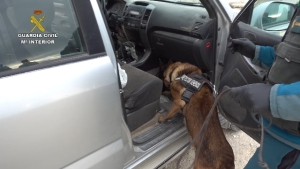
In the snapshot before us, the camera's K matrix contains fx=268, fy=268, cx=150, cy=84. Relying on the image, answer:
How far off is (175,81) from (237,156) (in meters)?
0.98

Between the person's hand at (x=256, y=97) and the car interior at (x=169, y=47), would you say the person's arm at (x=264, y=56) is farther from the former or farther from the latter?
the person's hand at (x=256, y=97)

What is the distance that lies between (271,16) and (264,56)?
22.6 inches

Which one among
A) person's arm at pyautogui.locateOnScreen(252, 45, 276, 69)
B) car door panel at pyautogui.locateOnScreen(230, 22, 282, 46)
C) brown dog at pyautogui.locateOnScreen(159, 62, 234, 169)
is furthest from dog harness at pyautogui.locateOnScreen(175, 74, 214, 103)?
person's arm at pyautogui.locateOnScreen(252, 45, 276, 69)

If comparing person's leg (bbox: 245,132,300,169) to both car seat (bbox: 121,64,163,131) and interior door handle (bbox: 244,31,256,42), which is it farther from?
car seat (bbox: 121,64,163,131)

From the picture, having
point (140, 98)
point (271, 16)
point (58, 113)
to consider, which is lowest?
point (140, 98)

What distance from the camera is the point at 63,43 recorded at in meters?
1.33

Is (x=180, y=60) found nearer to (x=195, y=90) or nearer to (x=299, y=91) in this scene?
(x=195, y=90)

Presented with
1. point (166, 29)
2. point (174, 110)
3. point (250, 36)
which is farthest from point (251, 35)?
point (166, 29)

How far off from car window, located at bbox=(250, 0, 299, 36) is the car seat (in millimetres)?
907

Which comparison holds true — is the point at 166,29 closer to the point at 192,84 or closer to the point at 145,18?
the point at 145,18

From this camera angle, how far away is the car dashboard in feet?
7.91

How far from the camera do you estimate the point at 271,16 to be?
77.7 inches

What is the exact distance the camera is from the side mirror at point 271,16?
1.88m

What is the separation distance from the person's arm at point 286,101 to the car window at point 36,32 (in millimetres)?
928
